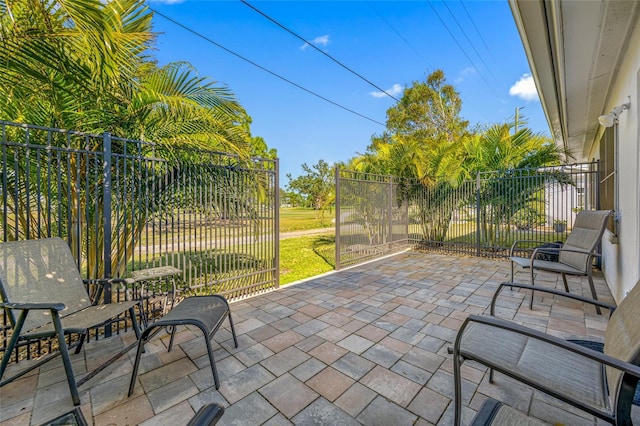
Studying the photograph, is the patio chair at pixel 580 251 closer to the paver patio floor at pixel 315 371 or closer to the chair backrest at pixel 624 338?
the paver patio floor at pixel 315 371

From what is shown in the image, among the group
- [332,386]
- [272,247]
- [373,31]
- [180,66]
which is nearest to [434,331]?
[332,386]

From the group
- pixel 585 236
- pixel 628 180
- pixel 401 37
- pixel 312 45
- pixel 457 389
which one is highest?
pixel 401 37

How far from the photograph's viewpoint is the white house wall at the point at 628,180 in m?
2.73

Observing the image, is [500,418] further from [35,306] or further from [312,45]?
[312,45]

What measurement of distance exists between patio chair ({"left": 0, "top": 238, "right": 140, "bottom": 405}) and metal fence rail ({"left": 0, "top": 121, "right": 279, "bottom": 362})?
0.35 m

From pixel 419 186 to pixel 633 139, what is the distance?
16.1 ft

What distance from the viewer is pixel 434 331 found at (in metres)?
2.83

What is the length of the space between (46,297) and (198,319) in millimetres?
1313

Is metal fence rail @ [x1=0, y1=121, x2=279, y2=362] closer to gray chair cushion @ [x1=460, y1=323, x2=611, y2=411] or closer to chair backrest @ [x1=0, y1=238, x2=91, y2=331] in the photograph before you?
chair backrest @ [x1=0, y1=238, x2=91, y2=331]

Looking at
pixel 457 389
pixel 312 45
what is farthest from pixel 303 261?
pixel 312 45

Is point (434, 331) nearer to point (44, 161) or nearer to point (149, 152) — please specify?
point (149, 152)

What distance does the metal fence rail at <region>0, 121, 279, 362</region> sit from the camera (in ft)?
9.24

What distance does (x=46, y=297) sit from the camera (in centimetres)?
220

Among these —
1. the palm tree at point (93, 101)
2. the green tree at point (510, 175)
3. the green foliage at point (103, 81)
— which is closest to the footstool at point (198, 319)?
the palm tree at point (93, 101)
